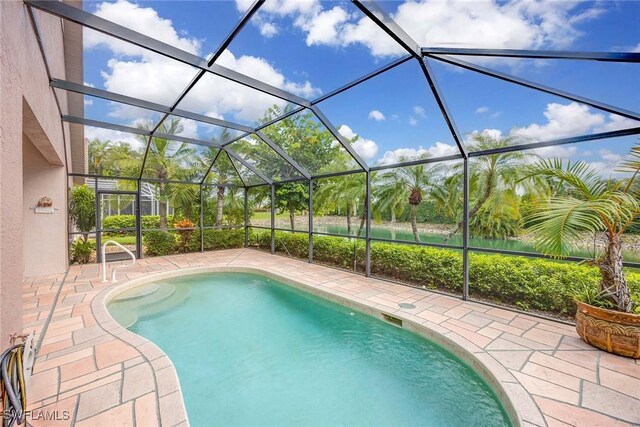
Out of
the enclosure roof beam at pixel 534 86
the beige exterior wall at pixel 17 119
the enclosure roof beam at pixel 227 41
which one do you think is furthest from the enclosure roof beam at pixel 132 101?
the enclosure roof beam at pixel 534 86

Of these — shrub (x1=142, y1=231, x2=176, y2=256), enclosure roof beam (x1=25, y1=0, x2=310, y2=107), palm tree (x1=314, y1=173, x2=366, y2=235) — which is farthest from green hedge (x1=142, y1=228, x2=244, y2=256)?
enclosure roof beam (x1=25, y1=0, x2=310, y2=107)

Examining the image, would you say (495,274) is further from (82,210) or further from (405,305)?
(82,210)

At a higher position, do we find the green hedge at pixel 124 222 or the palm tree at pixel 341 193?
the palm tree at pixel 341 193

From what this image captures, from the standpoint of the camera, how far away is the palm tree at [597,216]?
3070mm

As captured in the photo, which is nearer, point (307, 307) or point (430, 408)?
point (430, 408)

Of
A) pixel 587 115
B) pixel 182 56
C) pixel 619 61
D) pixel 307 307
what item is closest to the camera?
pixel 619 61

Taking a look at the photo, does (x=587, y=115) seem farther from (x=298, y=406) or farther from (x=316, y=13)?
(x=298, y=406)

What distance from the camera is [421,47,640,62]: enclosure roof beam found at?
2.73 m

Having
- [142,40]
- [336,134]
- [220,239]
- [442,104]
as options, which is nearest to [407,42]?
[442,104]

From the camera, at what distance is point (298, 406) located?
284 cm

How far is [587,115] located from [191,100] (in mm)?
6306

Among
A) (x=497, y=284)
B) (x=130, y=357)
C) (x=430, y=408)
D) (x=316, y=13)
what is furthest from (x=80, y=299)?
(x=497, y=284)

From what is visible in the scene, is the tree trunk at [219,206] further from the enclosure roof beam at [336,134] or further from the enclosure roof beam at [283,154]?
the enclosure roof beam at [336,134]

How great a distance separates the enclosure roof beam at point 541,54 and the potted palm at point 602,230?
1.06 metres
